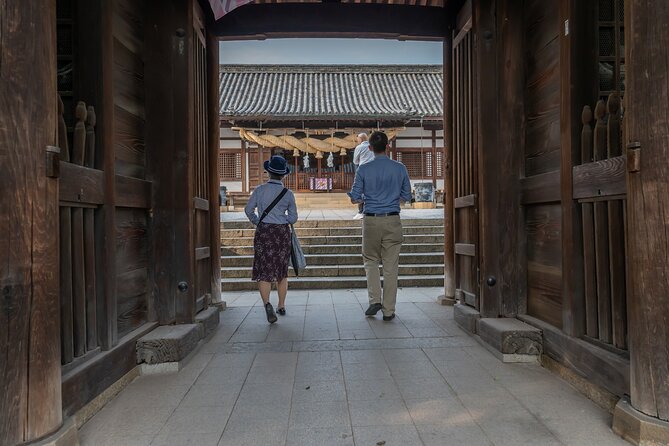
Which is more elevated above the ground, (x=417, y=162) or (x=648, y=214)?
(x=417, y=162)

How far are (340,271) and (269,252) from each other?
8.88 feet

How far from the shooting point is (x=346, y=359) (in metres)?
3.38

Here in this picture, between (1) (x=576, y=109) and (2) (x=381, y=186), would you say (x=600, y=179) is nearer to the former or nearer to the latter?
(1) (x=576, y=109)

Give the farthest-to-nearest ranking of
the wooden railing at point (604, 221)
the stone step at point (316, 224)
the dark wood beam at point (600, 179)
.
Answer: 1. the stone step at point (316, 224)
2. the wooden railing at point (604, 221)
3. the dark wood beam at point (600, 179)

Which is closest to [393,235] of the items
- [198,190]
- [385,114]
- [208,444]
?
[198,190]

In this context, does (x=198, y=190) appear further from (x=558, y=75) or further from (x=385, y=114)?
(x=385, y=114)

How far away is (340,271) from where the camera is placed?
23.8ft

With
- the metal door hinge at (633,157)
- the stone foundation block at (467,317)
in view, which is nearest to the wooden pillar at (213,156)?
the stone foundation block at (467,317)

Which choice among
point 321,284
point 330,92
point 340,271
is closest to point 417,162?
point 330,92

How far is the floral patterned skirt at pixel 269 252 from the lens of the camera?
4.69m

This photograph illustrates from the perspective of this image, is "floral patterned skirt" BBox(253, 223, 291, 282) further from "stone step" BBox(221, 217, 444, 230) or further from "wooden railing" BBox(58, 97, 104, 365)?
"stone step" BBox(221, 217, 444, 230)

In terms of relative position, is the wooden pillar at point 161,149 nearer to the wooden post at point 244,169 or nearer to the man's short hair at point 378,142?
the man's short hair at point 378,142

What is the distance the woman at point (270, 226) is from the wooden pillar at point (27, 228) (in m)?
2.69

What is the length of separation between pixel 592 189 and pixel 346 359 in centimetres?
201
